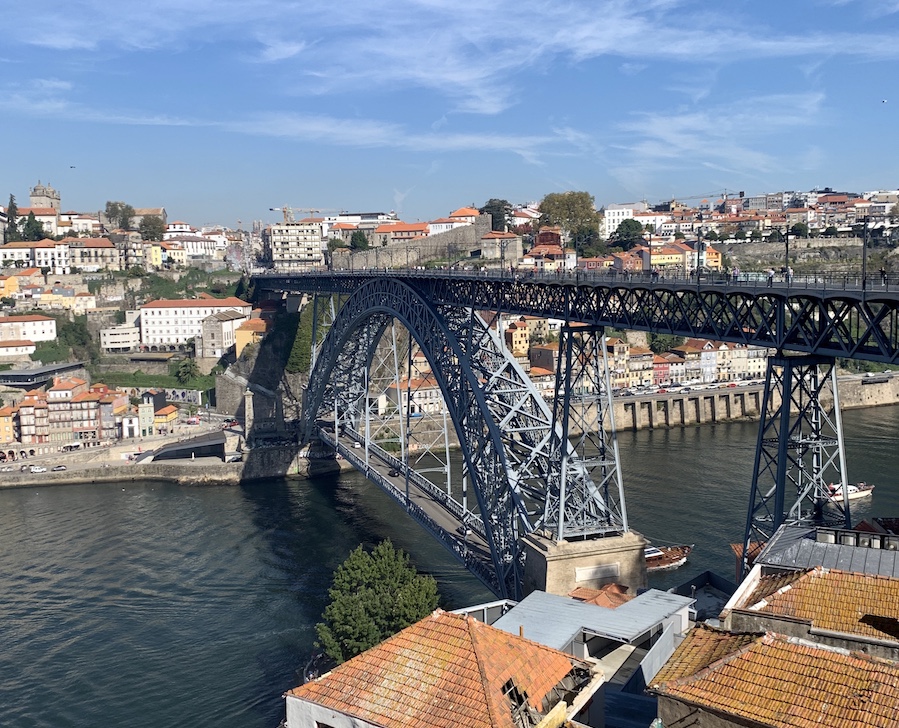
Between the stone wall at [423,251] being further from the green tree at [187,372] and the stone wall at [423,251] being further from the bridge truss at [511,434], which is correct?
the bridge truss at [511,434]

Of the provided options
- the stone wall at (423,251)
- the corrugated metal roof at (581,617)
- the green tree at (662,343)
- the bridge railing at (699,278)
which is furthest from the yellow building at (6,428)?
the corrugated metal roof at (581,617)

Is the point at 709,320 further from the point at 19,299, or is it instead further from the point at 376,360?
the point at 19,299

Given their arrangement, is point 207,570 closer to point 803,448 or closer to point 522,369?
point 522,369

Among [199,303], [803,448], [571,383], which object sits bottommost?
[803,448]

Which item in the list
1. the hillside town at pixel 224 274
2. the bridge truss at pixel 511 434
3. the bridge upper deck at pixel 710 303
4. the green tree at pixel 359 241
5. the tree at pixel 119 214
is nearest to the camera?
the bridge upper deck at pixel 710 303

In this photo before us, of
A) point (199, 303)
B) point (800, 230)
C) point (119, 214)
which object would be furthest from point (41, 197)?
point (800, 230)

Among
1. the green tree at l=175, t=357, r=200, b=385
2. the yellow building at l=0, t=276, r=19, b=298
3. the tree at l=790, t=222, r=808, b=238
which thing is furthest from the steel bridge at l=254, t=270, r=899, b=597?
the tree at l=790, t=222, r=808, b=238

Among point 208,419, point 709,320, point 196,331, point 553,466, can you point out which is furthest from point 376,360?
point 709,320
